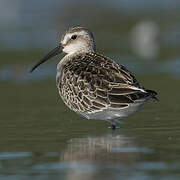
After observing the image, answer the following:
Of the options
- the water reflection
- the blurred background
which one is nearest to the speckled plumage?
the blurred background

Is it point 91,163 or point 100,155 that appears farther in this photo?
point 100,155

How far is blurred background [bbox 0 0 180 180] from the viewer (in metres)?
8.79

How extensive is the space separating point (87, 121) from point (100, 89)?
1.97 metres

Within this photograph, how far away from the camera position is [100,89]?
11.0m

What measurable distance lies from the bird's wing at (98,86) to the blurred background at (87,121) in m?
0.56

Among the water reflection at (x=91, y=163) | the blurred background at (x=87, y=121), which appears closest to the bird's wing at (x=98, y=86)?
the blurred background at (x=87, y=121)

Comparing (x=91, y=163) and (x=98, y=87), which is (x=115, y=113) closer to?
(x=98, y=87)

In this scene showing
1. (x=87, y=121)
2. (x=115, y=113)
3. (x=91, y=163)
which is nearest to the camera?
(x=91, y=163)

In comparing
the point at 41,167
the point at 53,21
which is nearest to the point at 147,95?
the point at 41,167

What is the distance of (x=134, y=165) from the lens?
8672 millimetres

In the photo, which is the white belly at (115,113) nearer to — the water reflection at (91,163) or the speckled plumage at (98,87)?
the speckled plumage at (98,87)

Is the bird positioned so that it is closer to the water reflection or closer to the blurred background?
the blurred background

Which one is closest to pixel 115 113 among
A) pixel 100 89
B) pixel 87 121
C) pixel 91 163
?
pixel 100 89

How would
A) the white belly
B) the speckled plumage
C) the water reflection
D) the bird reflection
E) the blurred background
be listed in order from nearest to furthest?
the water reflection < the bird reflection < the blurred background < the speckled plumage < the white belly
